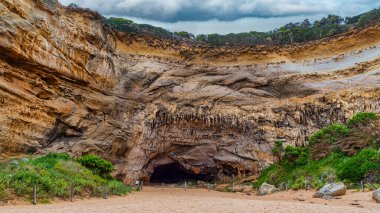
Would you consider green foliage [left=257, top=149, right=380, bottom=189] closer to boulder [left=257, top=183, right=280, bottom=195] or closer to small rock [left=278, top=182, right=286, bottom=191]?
small rock [left=278, top=182, right=286, bottom=191]

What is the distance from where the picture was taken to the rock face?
25.7m

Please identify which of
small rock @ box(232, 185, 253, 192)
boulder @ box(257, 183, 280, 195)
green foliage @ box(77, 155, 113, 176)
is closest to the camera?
boulder @ box(257, 183, 280, 195)

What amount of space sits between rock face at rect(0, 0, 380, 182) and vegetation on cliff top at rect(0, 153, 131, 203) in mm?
4252

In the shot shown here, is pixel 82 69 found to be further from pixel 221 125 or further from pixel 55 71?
pixel 221 125

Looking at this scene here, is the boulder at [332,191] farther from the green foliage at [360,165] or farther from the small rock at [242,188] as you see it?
the small rock at [242,188]

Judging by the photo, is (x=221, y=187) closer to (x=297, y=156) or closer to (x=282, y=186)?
(x=297, y=156)

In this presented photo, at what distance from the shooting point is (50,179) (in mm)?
15867

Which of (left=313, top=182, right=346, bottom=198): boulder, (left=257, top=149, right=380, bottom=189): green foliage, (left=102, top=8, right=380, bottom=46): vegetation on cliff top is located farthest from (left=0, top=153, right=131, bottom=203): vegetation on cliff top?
(left=102, top=8, right=380, bottom=46): vegetation on cliff top

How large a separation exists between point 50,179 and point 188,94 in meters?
17.7

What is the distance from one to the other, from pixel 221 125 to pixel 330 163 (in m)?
11.6

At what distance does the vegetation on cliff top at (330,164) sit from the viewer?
725 inches

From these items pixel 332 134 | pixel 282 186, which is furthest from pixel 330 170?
pixel 332 134

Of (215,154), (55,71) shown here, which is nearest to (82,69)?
(55,71)

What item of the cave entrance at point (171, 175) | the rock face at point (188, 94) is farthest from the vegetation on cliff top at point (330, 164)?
the cave entrance at point (171, 175)
